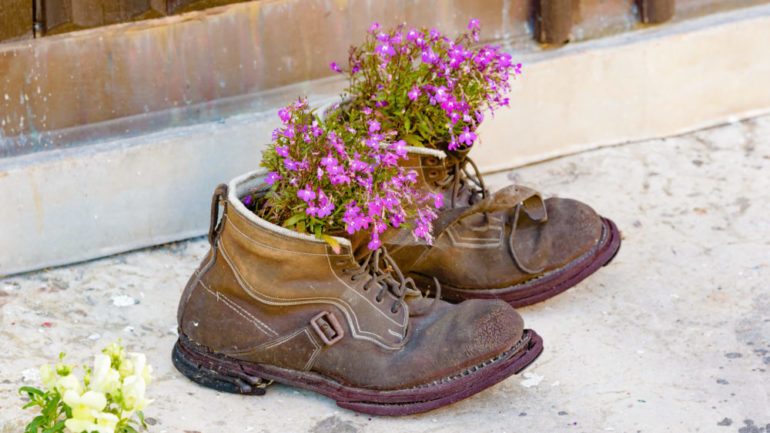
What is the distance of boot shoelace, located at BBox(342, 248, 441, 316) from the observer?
8.51ft

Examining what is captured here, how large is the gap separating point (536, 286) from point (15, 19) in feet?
4.77

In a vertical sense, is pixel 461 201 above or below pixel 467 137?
below

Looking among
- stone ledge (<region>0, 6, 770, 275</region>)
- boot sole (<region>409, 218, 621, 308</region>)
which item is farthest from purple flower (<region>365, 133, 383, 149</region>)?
stone ledge (<region>0, 6, 770, 275</region>)

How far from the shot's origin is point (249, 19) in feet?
10.5

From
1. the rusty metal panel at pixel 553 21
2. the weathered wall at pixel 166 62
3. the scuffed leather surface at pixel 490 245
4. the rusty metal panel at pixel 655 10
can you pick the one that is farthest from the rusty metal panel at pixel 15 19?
the rusty metal panel at pixel 655 10

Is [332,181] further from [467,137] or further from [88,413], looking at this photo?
[88,413]

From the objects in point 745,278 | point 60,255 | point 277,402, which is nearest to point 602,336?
point 745,278

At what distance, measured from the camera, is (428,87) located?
9.54 ft

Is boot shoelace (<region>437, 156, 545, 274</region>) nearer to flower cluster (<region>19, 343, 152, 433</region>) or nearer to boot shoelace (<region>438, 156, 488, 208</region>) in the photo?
boot shoelace (<region>438, 156, 488, 208</region>)

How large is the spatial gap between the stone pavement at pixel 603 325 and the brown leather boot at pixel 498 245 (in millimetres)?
87

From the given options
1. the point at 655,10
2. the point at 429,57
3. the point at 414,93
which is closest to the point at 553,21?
the point at 655,10

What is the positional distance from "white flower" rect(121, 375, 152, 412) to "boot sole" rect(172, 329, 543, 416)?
727 millimetres

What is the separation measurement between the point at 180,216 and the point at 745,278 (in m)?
1.53

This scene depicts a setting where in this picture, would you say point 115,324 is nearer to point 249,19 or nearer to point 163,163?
point 163,163
